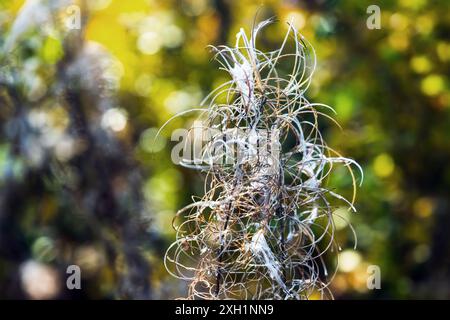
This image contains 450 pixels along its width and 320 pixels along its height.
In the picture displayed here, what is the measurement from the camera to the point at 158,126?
10.5 feet

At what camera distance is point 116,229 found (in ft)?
8.52


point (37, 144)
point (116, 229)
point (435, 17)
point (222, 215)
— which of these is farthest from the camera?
point (435, 17)

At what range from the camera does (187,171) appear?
10.6 ft

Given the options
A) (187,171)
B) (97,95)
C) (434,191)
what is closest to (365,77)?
(434,191)

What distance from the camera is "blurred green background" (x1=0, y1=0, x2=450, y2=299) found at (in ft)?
8.82

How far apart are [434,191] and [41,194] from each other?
1715mm

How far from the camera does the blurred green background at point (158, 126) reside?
106 inches

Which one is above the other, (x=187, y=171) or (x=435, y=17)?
(x=435, y=17)

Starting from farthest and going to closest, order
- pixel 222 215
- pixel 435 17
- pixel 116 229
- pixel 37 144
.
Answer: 1. pixel 435 17
2. pixel 37 144
3. pixel 116 229
4. pixel 222 215

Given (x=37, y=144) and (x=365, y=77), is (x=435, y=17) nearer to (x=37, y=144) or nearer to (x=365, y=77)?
(x=365, y=77)

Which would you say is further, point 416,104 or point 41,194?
point 416,104

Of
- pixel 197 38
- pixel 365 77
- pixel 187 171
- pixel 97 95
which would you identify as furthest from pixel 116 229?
pixel 365 77

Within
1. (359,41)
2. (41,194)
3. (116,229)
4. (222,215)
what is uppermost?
(359,41)
